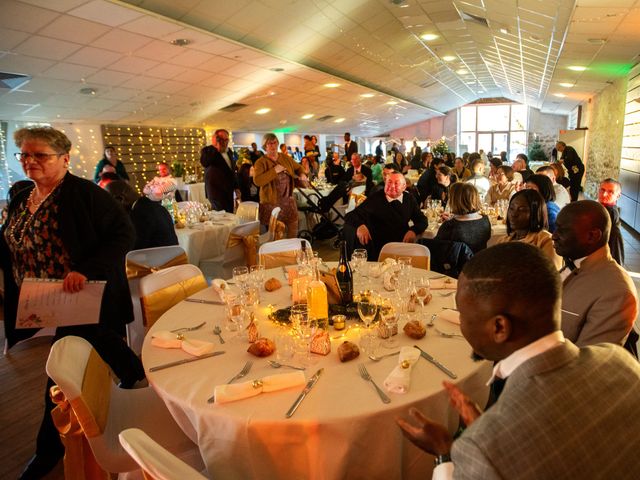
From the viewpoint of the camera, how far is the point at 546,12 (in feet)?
20.5

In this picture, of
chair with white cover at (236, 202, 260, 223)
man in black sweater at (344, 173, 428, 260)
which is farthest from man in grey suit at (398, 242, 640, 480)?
chair with white cover at (236, 202, 260, 223)

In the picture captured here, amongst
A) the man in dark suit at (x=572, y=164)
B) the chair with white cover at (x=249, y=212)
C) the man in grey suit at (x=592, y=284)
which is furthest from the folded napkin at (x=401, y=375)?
the man in dark suit at (x=572, y=164)

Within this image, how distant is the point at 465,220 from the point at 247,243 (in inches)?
99.6

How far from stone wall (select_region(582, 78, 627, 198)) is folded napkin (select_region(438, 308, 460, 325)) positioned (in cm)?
1023

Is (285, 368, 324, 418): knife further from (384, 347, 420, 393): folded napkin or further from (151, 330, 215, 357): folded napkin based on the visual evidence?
(151, 330, 215, 357): folded napkin

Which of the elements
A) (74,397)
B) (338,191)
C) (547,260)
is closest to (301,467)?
(74,397)

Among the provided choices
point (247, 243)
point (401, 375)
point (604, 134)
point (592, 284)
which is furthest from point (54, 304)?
point (604, 134)

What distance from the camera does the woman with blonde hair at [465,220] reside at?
3729 mm

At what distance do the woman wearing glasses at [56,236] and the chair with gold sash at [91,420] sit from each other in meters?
0.56

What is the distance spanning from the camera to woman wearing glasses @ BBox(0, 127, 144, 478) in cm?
225

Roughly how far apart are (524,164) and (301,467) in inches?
301

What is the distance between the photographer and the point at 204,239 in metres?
5.14

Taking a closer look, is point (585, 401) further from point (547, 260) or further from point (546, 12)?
point (546, 12)

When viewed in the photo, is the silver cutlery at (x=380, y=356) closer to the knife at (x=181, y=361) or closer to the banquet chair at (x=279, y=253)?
the knife at (x=181, y=361)
